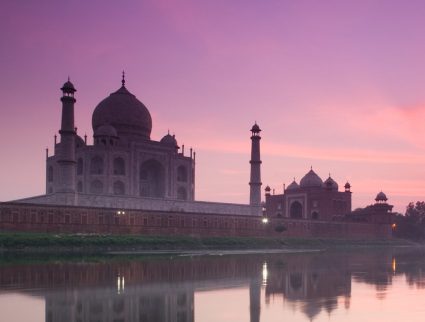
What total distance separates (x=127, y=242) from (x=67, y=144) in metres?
13.4

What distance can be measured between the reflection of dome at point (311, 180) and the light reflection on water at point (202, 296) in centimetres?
6191

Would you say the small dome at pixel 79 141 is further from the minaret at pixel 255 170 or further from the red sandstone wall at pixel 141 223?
the minaret at pixel 255 170

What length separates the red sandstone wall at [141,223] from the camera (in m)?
44.4

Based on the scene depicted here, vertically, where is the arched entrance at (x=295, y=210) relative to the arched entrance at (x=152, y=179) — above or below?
below

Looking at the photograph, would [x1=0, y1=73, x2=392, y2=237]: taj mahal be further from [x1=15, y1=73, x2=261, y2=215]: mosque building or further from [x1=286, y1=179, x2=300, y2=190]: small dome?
[x1=286, y1=179, x2=300, y2=190]: small dome

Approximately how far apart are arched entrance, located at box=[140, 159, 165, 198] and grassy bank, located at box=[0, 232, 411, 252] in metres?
12.8

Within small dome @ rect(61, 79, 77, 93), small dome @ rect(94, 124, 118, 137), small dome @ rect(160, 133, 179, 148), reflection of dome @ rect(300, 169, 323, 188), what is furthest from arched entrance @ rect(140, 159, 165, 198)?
reflection of dome @ rect(300, 169, 323, 188)

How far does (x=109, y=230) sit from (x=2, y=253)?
49.3 feet

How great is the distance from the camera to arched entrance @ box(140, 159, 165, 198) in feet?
209

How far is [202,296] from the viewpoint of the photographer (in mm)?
14250

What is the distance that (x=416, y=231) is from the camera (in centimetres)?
9344

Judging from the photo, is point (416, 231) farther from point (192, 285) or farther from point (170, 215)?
point (192, 285)

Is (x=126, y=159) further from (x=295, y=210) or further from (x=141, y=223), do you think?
(x=295, y=210)

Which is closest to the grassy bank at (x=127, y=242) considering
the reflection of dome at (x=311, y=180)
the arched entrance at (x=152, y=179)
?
the arched entrance at (x=152, y=179)
